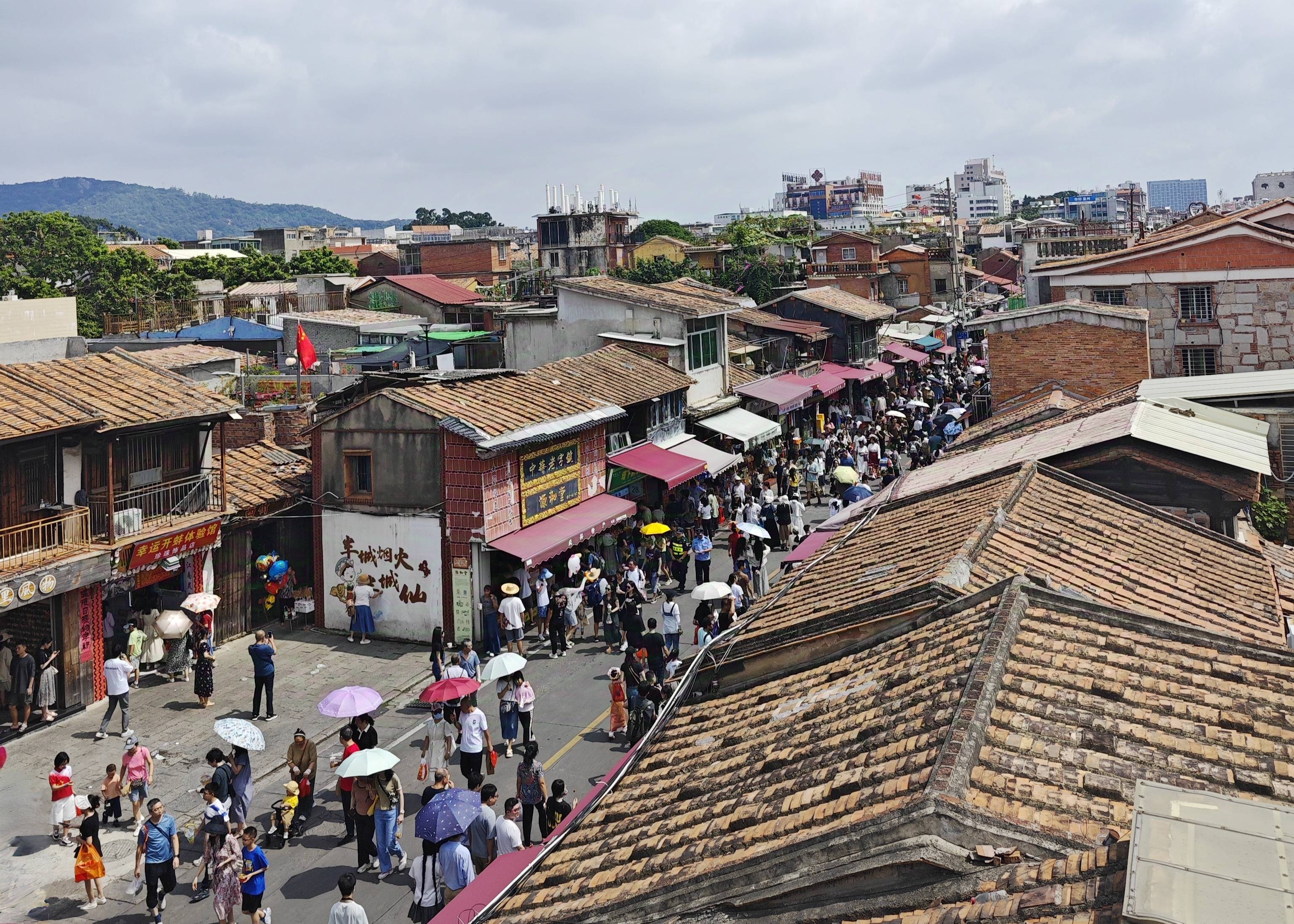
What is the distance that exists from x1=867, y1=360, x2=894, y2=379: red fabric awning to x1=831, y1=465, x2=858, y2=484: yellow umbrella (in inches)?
777

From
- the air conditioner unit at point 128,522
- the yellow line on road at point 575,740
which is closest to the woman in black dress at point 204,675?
the air conditioner unit at point 128,522

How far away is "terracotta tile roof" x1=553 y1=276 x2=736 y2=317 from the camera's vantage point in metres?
33.9

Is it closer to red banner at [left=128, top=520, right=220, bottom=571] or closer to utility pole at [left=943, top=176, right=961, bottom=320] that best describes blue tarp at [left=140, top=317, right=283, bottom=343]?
red banner at [left=128, top=520, right=220, bottom=571]

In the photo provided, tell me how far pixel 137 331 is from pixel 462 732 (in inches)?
1811

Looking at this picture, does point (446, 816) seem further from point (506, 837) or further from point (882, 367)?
point (882, 367)

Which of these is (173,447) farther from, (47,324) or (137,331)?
(137,331)

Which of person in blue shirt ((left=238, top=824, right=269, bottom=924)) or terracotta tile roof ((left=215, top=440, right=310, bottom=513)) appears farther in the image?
terracotta tile roof ((left=215, top=440, right=310, bottom=513))

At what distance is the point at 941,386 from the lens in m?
51.9

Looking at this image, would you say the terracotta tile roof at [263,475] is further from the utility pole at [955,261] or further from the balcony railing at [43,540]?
the utility pole at [955,261]

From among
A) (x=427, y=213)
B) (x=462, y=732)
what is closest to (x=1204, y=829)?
(x=462, y=732)

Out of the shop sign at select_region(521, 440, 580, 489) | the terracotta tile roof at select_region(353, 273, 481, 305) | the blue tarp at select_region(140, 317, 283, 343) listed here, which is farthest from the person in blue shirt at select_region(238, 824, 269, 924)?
the terracotta tile roof at select_region(353, 273, 481, 305)

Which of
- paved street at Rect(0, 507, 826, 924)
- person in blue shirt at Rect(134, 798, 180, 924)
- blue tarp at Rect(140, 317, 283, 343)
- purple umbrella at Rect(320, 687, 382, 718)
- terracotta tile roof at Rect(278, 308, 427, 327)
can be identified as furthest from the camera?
terracotta tile roof at Rect(278, 308, 427, 327)

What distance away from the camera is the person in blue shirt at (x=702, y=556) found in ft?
82.1

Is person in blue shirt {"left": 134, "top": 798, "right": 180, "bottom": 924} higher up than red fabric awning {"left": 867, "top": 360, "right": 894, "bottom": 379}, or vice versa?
red fabric awning {"left": 867, "top": 360, "right": 894, "bottom": 379}
